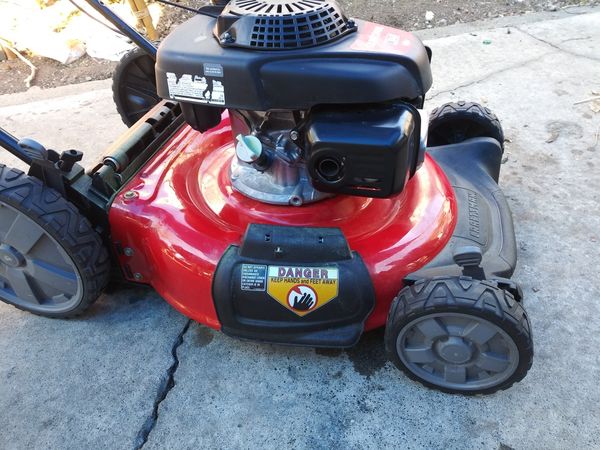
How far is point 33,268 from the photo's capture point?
1525 millimetres

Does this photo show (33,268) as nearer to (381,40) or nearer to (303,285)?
(303,285)

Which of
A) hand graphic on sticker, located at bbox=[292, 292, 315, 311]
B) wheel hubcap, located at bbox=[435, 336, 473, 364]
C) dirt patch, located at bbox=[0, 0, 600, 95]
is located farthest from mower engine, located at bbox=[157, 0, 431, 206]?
dirt patch, located at bbox=[0, 0, 600, 95]

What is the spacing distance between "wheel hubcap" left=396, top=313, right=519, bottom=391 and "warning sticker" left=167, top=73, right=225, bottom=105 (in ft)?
2.21

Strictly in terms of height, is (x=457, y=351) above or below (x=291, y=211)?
below

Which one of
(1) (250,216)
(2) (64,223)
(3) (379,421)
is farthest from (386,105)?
(2) (64,223)

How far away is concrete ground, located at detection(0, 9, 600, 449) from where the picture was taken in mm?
1330

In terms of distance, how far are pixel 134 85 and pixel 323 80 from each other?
1.19 meters

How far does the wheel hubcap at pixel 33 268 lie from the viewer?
1.45 metres

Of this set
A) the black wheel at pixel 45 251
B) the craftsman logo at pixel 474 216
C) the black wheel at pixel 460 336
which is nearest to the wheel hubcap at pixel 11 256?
the black wheel at pixel 45 251

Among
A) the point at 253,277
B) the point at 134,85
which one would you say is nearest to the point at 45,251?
the point at 253,277

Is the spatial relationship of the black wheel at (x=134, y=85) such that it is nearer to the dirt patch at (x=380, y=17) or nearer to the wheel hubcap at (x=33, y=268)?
the wheel hubcap at (x=33, y=268)

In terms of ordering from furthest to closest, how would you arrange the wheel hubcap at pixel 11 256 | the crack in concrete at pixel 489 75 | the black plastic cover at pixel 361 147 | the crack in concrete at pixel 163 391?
the crack in concrete at pixel 489 75, the wheel hubcap at pixel 11 256, the crack in concrete at pixel 163 391, the black plastic cover at pixel 361 147

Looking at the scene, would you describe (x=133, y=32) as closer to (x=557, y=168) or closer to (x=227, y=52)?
(x=227, y=52)

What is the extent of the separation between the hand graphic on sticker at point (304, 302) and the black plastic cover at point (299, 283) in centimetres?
3
